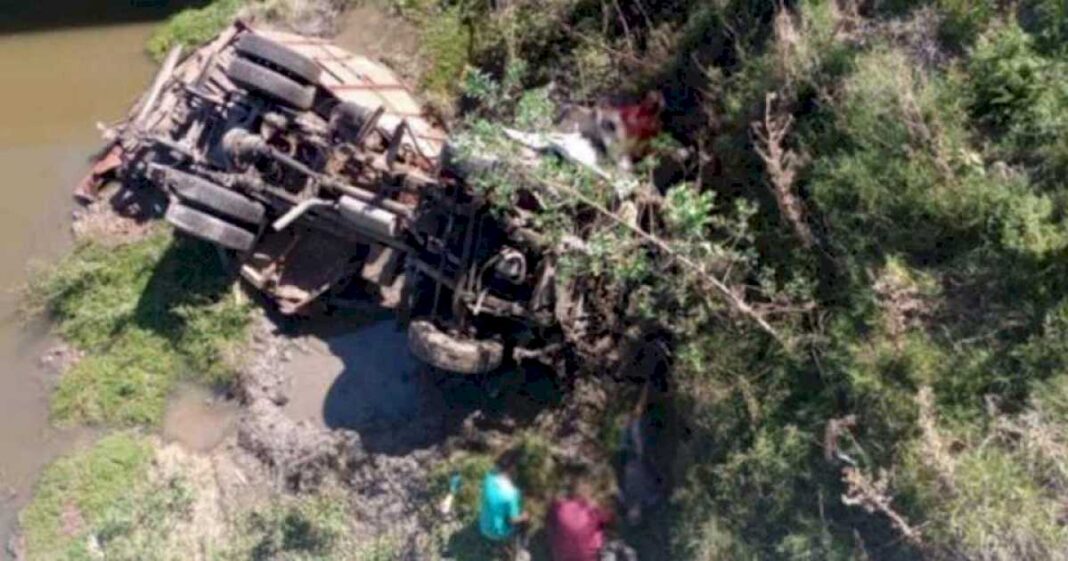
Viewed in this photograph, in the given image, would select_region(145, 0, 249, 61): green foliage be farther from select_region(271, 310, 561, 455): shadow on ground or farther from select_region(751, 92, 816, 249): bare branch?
select_region(751, 92, 816, 249): bare branch

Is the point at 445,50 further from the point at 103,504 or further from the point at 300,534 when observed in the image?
the point at 103,504

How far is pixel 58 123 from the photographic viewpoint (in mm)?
11133

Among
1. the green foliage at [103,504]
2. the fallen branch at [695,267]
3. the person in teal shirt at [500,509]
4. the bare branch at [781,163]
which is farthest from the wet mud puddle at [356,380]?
the bare branch at [781,163]

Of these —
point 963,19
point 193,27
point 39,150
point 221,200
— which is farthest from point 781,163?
point 39,150

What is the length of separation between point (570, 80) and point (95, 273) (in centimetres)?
473

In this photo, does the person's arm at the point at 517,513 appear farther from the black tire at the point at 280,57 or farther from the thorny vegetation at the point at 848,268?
the black tire at the point at 280,57

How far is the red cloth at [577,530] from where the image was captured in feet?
26.7

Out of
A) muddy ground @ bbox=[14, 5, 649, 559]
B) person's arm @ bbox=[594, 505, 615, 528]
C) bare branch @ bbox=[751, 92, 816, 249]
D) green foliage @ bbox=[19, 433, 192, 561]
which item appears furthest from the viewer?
green foliage @ bbox=[19, 433, 192, 561]

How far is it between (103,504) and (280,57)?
4171 mm

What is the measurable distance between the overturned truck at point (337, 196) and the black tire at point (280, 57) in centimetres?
1

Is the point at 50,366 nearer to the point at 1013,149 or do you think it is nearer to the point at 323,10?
the point at 323,10

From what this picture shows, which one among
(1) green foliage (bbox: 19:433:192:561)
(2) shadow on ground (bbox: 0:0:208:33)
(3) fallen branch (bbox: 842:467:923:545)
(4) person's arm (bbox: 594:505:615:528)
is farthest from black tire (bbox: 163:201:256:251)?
(3) fallen branch (bbox: 842:467:923:545)

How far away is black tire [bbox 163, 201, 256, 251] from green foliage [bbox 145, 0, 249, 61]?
2.51 m

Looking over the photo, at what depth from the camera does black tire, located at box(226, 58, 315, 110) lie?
883cm
